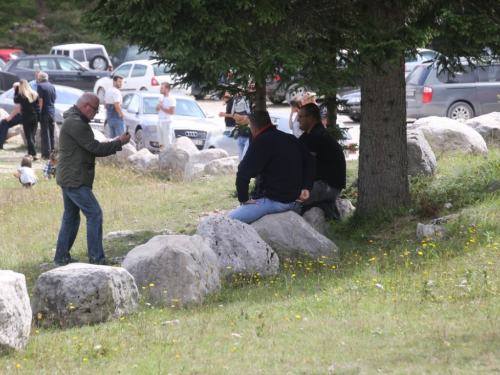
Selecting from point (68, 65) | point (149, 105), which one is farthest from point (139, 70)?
point (149, 105)

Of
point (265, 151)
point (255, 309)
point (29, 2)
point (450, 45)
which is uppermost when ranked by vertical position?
point (29, 2)

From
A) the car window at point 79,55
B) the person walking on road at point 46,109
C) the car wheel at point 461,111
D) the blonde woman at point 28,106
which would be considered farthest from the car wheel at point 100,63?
the car wheel at point 461,111

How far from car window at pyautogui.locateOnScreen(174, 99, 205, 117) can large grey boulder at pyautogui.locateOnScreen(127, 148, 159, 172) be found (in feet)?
9.68

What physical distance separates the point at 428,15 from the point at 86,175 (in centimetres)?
431

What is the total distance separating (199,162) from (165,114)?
2935mm

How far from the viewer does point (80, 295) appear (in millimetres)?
6367

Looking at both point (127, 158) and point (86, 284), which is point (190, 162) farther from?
point (86, 284)

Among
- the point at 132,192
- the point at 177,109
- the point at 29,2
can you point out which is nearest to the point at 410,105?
the point at 177,109

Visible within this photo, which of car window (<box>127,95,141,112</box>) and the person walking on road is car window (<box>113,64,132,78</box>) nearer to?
car window (<box>127,95,141,112</box>)

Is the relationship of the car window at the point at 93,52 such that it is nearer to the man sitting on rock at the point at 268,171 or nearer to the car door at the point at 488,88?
the car door at the point at 488,88

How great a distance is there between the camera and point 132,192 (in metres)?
14.3

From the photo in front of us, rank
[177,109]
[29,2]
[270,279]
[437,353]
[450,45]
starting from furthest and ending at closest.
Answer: [29,2] < [177,109] < [450,45] < [270,279] < [437,353]

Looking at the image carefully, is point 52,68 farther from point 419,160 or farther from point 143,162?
point 419,160

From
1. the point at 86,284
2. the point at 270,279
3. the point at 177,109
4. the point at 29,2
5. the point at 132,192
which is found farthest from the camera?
the point at 29,2
